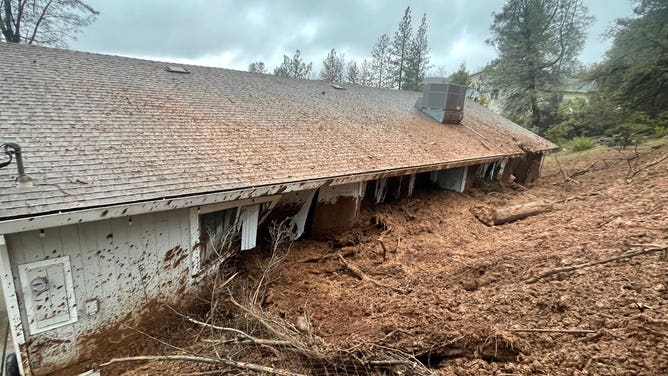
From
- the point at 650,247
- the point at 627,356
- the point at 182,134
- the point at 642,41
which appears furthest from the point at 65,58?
the point at 642,41

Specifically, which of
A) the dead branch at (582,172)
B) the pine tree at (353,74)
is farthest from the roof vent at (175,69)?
the pine tree at (353,74)

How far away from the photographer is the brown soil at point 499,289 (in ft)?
8.87

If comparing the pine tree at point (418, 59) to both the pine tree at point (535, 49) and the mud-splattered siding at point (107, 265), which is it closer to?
the pine tree at point (535, 49)

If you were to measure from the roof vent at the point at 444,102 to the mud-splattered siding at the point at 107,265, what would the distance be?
10743mm

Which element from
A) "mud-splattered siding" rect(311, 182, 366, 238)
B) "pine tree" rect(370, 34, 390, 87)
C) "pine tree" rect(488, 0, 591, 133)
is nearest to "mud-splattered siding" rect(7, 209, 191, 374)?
"mud-splattered siding" rect(311, 182, 366, 238)

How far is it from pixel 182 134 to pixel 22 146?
1934 mm

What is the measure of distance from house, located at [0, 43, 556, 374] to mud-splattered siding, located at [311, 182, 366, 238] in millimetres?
28

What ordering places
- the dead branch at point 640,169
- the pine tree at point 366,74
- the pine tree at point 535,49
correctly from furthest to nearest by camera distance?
the pine tree at point 366,74 → the pine tree at point 535,49 → the dead branch at point 640,169

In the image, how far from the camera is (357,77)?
37938 millimetres

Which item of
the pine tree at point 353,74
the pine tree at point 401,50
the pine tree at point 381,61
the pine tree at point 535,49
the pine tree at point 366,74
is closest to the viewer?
the pine tree at point 535,49

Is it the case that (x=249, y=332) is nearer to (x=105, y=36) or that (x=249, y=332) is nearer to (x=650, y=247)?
(x=650, y=247)

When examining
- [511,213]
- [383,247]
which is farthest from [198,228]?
[511,213]

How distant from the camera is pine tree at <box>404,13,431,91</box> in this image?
3081 centimetres

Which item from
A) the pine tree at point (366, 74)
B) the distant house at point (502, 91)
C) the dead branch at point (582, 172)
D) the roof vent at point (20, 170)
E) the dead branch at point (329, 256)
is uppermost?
the pine tree at point (366, 74)
